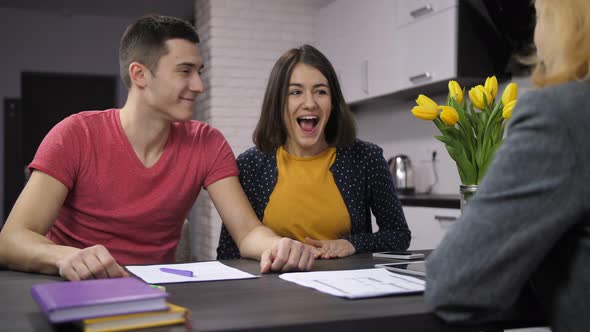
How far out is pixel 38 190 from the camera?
1.54 metres

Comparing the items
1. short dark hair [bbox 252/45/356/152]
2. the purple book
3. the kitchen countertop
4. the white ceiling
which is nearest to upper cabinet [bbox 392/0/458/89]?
the kitchen countertop

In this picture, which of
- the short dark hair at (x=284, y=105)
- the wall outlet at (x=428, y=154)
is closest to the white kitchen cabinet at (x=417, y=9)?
the wall outlet at (x=428, y=154)

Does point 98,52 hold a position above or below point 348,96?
above

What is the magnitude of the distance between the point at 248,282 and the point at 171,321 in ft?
1.16

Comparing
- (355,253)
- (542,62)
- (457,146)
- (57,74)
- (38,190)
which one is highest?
(57,74)

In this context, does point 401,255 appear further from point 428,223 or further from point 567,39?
point 428,223

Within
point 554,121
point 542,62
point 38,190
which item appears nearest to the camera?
point 554,121

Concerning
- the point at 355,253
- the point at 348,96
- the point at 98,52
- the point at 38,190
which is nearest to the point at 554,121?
the point at 355,253

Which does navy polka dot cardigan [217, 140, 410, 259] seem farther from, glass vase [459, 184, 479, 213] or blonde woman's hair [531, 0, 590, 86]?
blonde woman's hair [531, 0, 590, 86]

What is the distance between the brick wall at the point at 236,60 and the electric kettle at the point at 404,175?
1.24 meters

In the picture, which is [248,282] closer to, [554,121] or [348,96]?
[554,121]

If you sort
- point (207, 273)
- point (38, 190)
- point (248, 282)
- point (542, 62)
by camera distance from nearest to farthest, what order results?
1. point (542, 62)
2. point (248, 282)
3. point (207, 273)
4. point (38, 190)

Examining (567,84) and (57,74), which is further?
(57,74)

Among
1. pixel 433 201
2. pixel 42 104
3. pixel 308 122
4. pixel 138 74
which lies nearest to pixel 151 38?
pixel 138 74
